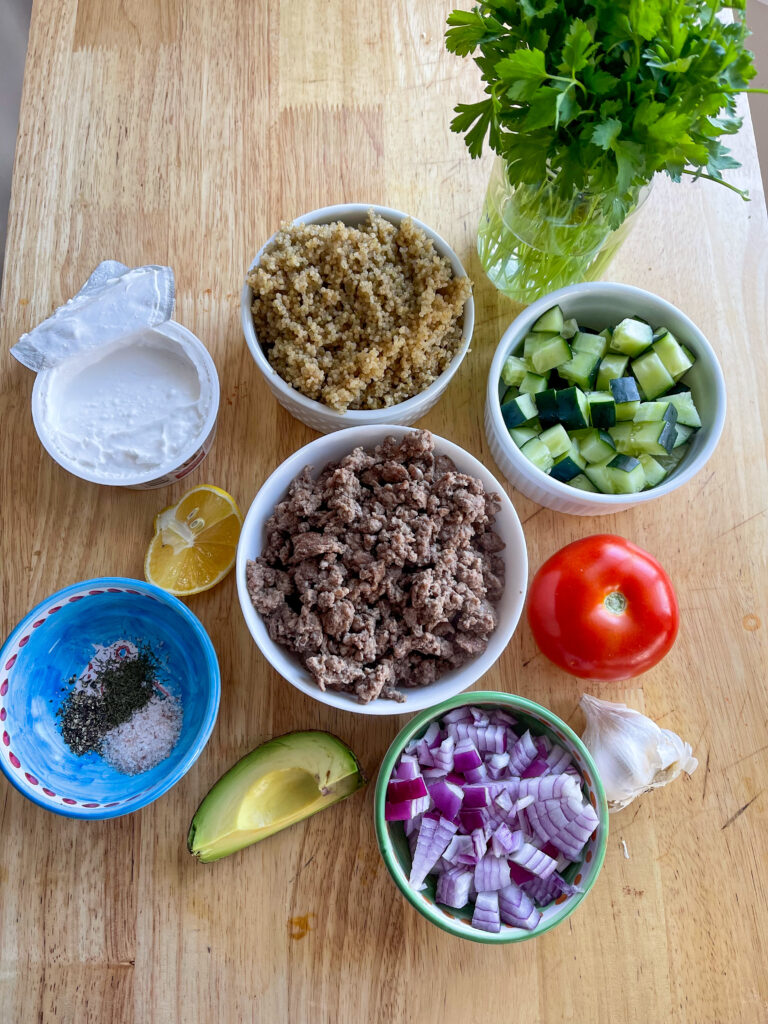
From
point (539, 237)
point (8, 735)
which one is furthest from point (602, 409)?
point (8, 735)

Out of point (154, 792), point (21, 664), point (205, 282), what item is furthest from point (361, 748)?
point (205, 282)

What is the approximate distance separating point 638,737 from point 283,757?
2.21 feet

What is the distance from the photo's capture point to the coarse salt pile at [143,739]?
142 cm

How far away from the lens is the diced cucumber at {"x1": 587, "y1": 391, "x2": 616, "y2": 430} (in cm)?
147

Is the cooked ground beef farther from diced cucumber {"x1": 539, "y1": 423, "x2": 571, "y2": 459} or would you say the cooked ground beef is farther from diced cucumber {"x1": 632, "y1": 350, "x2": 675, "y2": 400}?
diced cucumber {"x1": 632, "y1": 350, "x2": 675, "y2": 400}

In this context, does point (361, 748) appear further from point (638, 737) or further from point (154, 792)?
point (638, 737)

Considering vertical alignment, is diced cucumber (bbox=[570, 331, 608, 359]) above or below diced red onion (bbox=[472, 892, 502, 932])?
above

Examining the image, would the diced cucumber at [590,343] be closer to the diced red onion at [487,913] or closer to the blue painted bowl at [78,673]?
the blue painted bowl at [78,673]

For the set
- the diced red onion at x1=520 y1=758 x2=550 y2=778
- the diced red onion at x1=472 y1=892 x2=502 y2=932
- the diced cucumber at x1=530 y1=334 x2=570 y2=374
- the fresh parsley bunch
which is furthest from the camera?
the diced cucumber at x1=530 y1=334 x2=570 y2=374

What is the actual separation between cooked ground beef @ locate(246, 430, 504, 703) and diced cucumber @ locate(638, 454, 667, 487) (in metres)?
0.33

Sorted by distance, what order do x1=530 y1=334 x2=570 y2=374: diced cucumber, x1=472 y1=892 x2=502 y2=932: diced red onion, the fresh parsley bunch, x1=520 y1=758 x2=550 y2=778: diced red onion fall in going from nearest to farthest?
the fresh parsley bunch < x1=472 y1=892 x2=502 y2=932: diced red onion < x1=520 y1=758 x2=550 y2=778: diced red onion < x1=530 y1=334 x2=570 y2=374: diced cucumber

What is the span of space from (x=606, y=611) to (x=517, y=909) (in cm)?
55

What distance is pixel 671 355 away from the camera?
148cm

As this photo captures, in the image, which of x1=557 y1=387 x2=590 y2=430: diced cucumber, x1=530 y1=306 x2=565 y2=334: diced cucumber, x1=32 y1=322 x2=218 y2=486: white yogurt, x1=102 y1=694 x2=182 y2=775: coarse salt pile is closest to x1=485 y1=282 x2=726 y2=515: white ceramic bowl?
x1=530 y1=306 x2=565 y2=334: diced cucumber
